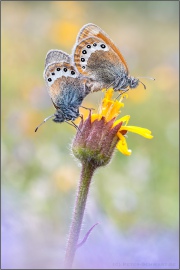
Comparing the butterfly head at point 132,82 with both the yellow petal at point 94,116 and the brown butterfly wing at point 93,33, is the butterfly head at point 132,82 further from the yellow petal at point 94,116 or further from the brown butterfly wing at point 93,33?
the yellow petal at point 94,116

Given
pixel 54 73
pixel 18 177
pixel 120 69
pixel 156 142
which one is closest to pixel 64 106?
pixel 54 73

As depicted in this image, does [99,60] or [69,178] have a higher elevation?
[99,60]

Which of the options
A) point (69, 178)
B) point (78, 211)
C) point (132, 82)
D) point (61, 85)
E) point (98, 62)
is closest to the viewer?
point (78, 211)

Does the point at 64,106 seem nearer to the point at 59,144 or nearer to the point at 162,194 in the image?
the point at 162,194

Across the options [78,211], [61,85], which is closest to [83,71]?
[61,85]

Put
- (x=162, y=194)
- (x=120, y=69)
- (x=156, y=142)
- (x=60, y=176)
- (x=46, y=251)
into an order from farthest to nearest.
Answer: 1. (x=156, y=142)
2. (x=162, y=194)
3. (x=60, y=176)
4. (x=120, y=69)
5. (x=46, y=251)

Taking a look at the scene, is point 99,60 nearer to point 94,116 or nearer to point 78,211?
point 94,116

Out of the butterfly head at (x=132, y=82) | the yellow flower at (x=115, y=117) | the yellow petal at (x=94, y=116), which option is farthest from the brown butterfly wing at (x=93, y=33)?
the yellow petal at (x=94, y=116)
